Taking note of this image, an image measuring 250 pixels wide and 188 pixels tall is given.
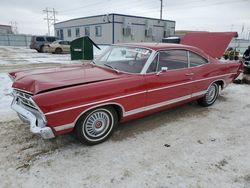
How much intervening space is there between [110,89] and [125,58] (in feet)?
4.42

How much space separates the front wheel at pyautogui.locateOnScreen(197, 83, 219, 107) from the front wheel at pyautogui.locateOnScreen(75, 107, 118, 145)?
2629 millimetres

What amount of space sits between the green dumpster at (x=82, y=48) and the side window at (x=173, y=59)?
10563 millimetres

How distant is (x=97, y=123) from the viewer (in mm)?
3256

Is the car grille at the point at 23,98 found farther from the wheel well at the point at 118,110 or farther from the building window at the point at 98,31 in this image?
the building window at the point at 98,31

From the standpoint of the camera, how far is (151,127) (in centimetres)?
394

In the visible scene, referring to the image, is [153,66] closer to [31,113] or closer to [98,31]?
[31,113]

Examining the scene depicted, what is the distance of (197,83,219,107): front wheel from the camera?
5027 millimetres

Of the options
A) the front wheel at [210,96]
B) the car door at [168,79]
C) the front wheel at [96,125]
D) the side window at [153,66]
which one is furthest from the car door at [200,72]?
the front wheel at [96,125]

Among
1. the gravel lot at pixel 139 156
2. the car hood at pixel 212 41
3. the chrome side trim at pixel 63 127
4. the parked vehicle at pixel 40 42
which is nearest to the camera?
the gravel lot at pixel 139 156

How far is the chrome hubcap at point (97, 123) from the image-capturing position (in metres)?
3.16

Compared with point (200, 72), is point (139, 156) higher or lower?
lower

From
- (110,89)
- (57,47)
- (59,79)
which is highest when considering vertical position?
(57,47)

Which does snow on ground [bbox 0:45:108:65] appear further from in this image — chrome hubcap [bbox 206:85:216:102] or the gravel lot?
chrome hubcap [bbox 206:85:216:102]

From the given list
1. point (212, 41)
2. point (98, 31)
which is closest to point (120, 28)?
point (98, 31)
